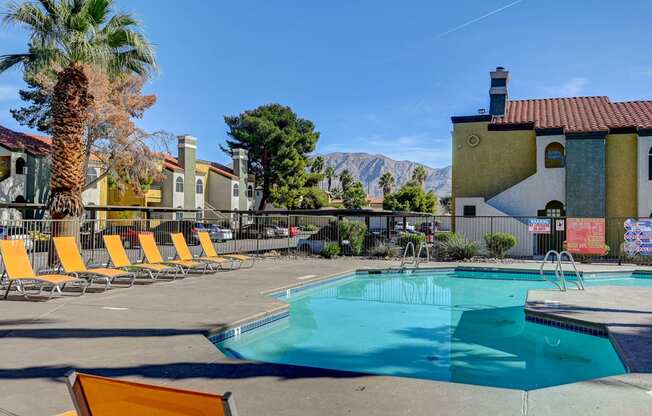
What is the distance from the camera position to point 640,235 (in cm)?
1961

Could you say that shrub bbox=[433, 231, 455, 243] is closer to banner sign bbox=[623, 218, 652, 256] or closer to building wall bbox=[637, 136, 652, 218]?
banner sign bbox=[623, 218, 652, 256]

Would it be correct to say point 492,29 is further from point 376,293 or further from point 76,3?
point 76,3

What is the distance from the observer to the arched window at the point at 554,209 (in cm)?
2456

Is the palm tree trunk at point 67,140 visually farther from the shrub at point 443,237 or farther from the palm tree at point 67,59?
the shrub at point 443,237

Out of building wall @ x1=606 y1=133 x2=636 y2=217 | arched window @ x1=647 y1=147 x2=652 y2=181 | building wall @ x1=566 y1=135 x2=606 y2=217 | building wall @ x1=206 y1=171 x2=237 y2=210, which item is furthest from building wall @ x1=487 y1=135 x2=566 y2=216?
building wall @ x1=206 y1=171 x2=237 y2=210

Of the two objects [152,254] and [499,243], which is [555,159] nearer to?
[499,243]

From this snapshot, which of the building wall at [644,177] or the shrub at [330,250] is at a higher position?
the building wall at [644,177]

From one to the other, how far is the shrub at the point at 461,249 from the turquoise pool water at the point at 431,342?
726 centimetres

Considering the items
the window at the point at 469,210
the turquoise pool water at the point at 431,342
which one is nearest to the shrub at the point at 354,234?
the window at the point at 469,210

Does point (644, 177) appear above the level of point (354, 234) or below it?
above

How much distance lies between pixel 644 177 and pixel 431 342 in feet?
66.2

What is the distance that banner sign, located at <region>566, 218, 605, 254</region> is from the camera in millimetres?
20375

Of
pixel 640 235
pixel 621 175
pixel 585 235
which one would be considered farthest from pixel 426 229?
pixel 640 235

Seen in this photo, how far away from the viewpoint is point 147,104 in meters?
35.8
